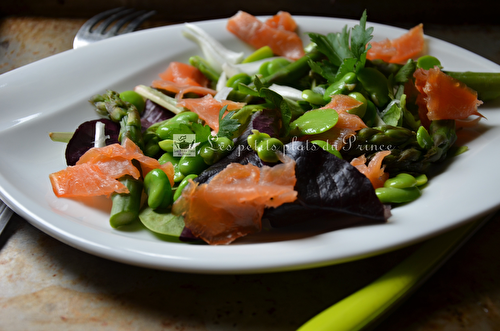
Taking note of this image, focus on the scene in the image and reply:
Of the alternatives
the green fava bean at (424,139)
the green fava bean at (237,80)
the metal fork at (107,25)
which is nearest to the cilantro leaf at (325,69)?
the green fava bean at (237,80)

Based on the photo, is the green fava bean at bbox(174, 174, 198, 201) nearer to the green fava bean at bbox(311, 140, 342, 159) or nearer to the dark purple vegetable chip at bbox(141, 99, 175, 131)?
the green fava bean at bbox(311, 140, 342, 159)

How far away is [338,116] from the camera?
2.29 m

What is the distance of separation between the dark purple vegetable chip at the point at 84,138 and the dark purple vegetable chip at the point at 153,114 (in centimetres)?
25

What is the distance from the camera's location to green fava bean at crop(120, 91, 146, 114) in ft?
9.53

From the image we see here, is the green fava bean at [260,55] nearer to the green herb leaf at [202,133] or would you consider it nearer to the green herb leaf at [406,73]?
the green herb leaf at [406,73]

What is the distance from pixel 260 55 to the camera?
3430 millimetres

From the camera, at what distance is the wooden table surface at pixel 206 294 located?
169cm

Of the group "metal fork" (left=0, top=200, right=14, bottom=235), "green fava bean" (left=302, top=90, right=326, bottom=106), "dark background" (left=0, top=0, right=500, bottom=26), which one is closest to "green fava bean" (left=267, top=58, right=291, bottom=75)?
"green fava bean" (left=302, top=90, right=326, bottom=106)

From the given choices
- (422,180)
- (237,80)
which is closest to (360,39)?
(237,80)

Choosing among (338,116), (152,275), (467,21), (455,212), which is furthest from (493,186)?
(467,21)

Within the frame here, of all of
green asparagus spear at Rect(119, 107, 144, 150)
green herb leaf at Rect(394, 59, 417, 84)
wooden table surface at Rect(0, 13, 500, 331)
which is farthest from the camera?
green herb leaf at Rect(394, 59, 417, 84)

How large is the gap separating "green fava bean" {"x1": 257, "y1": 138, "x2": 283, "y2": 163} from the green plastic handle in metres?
0.79

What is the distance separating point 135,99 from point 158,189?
3.89ft

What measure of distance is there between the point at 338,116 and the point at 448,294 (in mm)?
1126
